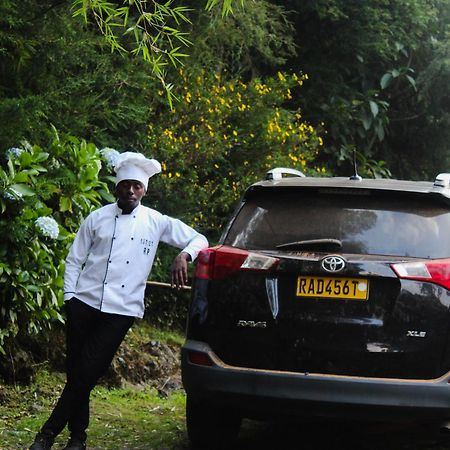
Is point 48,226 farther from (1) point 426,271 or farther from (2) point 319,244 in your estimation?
(1) point 426,271

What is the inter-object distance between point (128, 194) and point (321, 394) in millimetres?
1738

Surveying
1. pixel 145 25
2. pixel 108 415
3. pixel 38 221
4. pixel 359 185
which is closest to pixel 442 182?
pixel 359 185

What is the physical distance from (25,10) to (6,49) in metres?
0.52

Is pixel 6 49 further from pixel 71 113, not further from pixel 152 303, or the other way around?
pixel 152 303

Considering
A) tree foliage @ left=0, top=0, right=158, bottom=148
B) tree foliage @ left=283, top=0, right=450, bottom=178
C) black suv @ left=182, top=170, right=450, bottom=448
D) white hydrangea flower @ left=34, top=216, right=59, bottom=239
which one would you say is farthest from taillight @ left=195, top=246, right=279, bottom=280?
tree foliage @ left=283, top=0, right=450, bottom=178

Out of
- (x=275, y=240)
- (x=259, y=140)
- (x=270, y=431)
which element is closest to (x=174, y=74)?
(x=259, y=140)

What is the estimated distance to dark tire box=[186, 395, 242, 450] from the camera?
6027mm

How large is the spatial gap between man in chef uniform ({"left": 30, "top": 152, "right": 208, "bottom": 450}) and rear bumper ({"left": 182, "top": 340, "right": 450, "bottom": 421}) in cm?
68

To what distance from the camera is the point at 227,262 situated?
5582mm

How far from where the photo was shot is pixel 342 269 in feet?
17.5

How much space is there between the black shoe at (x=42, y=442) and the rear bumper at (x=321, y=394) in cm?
102

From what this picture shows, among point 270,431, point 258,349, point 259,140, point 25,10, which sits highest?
point 25,10

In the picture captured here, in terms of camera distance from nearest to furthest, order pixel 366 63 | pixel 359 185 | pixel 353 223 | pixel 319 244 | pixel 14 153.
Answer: pixel 319 244
pixel 353 223
pixel 359 185
pixel 14 153
pixel 366 63

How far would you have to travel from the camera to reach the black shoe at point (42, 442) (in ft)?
19.2
